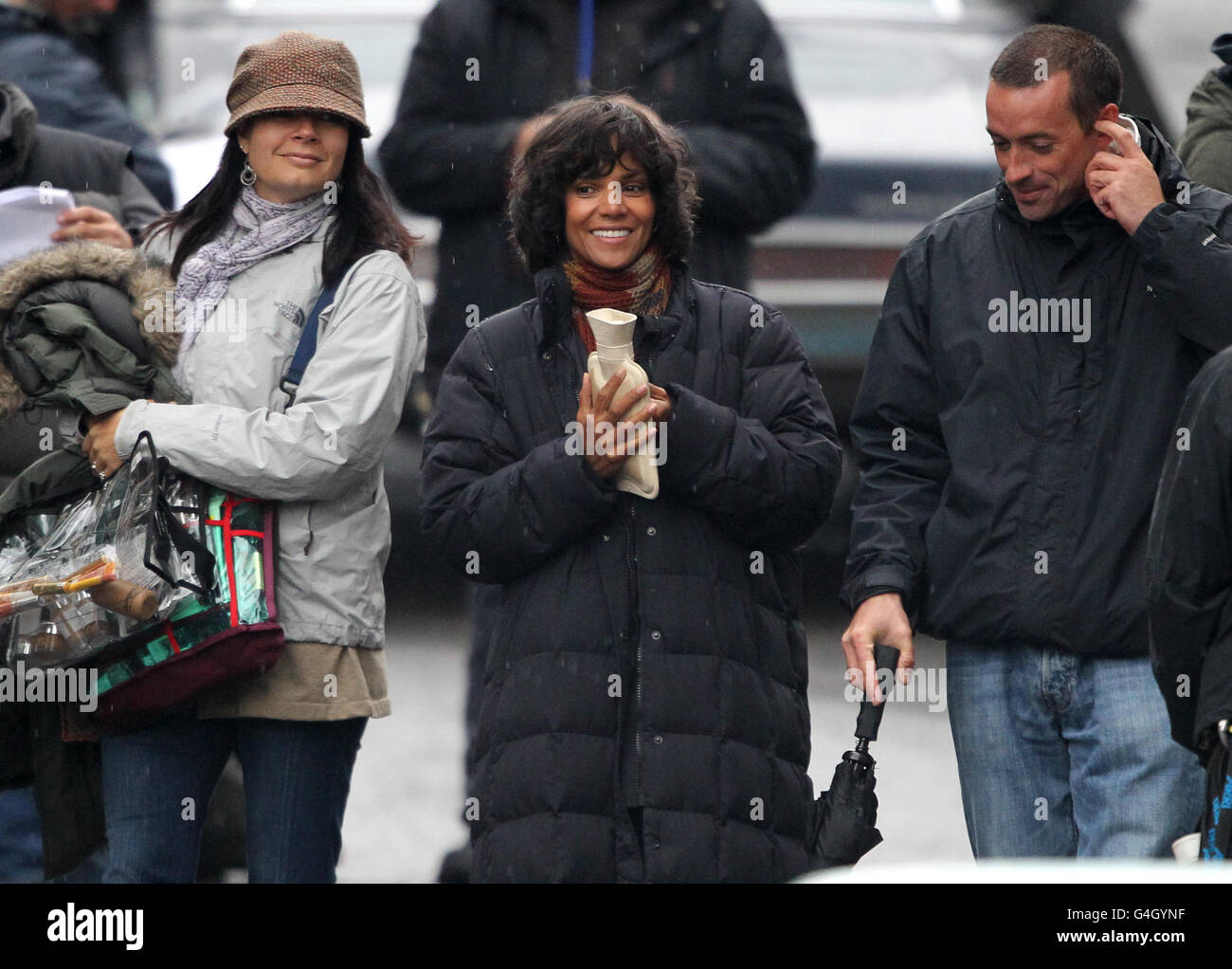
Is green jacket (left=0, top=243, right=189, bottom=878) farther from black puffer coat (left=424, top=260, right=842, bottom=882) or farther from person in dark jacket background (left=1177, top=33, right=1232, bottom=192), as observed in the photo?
person in dark jacket background (left=1177, top=33, right=1232, bottom=192)

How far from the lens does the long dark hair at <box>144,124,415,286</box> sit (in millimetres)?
4742

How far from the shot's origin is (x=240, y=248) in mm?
4699


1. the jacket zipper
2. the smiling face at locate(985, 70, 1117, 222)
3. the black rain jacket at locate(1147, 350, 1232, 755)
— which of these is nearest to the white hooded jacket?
the jacket zipper

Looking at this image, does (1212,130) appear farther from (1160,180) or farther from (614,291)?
(614,291)

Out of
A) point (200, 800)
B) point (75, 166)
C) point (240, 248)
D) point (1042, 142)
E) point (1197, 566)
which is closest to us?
point (1197, 566)

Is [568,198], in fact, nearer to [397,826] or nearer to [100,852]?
[100,852]

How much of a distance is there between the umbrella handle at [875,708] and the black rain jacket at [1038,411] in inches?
4.7

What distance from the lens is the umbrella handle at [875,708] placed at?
14.1 ft

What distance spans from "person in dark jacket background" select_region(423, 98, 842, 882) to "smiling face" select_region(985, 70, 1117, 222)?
56cm

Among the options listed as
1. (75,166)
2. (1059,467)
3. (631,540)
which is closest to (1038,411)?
(1059,467)

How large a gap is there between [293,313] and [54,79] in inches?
83.7

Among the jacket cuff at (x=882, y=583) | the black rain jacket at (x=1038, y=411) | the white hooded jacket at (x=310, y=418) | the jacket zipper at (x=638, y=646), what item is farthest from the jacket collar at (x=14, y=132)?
the jacket cuff at (x=882, y=583)

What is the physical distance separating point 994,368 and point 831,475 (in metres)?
0.38
